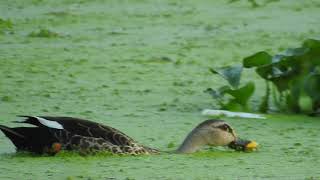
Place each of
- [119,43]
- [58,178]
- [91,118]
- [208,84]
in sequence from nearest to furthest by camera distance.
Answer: [58,178], [91,118], [208,84], [119,43]

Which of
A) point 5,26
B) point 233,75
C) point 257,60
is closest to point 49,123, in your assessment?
point 233,75

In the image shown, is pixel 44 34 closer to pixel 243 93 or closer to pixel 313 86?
pixel 243 93

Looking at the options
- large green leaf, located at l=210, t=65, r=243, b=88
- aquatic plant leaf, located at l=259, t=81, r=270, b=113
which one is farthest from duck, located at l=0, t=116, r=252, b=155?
aquatic plant leaf, located at l=259, t=81, r=270, b=113

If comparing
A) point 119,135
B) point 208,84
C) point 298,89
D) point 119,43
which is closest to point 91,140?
point 119,135

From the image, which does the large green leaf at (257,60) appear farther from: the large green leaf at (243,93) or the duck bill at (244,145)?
the duck bill at (244,145)

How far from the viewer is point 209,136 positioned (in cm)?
607

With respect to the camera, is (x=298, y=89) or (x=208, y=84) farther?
(x=208, y=84)

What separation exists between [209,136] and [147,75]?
2287mm

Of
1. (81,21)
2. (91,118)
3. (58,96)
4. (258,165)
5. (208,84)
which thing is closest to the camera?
(258,165)

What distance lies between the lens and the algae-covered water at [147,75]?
221 inches

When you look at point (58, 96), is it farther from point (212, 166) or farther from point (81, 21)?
point (81, 21)

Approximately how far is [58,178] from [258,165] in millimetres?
907

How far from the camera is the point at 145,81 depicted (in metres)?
8.12

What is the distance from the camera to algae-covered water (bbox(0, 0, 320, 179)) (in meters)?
5.61
